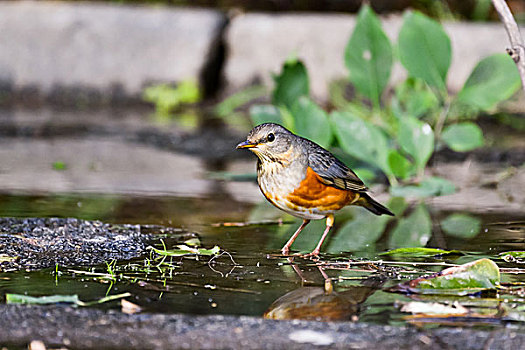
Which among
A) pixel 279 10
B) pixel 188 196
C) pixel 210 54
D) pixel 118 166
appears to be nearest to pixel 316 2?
pixel 279 10

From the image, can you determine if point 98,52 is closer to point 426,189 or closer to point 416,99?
point 416,99

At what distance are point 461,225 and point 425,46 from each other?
126cm

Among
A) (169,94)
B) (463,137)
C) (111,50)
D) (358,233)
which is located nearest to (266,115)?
(463,137)

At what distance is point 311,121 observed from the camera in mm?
4305

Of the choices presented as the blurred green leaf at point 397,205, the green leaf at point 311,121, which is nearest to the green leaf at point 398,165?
the blurred green leaf at point 397,205

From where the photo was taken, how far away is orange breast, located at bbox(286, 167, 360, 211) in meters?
3.00

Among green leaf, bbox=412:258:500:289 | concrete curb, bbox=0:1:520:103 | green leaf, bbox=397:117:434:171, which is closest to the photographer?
green leaf, bbox=412:258:500:289

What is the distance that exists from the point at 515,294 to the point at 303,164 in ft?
3.62

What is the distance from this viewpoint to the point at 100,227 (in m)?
3.07

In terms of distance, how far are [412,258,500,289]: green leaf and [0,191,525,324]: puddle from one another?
0.08 m

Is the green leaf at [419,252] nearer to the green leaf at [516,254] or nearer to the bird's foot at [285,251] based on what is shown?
the green leaf at [516,254]

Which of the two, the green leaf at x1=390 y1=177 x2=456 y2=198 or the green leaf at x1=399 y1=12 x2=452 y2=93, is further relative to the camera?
the green leaf at x1=399 y1=12 x2=452 y2=93

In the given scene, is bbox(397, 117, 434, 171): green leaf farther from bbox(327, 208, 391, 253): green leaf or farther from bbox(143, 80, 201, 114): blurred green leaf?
bbox(143, 80, 201, 114): blurred green leaf

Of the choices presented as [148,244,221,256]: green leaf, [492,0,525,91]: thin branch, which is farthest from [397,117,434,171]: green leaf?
[148,244,221,256]: green leaf
